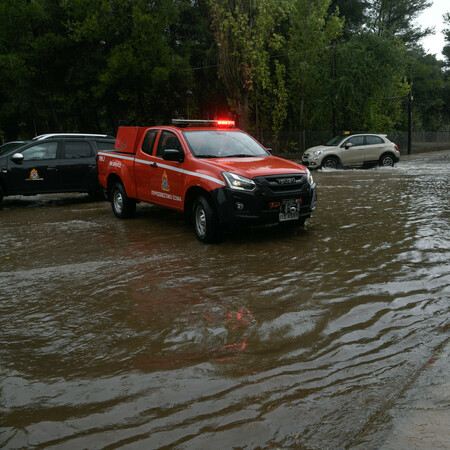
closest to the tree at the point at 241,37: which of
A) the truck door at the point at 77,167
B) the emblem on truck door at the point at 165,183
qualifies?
the truck door at the point at 77,167

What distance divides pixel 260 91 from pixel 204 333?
1300 inches

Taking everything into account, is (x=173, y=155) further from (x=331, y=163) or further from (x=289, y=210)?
(x=331, y=163)

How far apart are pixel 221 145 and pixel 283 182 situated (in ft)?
4.95

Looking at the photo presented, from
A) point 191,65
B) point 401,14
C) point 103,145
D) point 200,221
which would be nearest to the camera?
point 200,221

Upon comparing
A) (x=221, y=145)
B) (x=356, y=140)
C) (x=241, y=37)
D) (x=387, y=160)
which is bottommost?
(x=387, y=160)

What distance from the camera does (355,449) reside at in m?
2.85

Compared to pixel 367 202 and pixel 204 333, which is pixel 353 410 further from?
pixel 367 202

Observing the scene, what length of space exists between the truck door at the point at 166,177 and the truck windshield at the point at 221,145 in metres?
0.27

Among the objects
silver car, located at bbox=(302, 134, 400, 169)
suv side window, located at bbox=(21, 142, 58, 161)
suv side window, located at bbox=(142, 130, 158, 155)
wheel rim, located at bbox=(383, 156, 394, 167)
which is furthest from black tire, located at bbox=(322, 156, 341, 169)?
Answer: suv side window, located at bbox=(142, 130, 158, 155)

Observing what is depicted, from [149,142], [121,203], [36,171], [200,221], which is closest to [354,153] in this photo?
[36,171]

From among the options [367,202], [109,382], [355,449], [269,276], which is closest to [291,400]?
[355,449]

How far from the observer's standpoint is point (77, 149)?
552 inches

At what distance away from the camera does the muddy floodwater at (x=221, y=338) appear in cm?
318

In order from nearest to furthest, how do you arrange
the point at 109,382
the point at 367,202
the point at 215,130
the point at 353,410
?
the point at 353,410 → the point at 109,382 → the point at 215,130 → the point at 367,202
